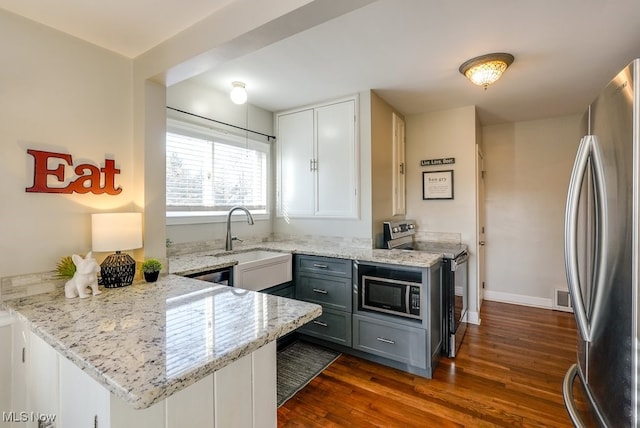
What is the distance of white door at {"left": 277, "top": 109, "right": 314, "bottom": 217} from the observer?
3303mm

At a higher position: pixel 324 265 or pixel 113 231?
pixel 113 231

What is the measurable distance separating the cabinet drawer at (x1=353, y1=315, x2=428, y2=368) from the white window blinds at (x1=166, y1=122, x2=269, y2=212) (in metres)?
1.72

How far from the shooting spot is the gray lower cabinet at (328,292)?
2.60 metres

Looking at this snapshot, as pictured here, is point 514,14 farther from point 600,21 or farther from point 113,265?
point 113,265

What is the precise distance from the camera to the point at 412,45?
2078 mm

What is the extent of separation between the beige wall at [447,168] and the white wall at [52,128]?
9.96 ft

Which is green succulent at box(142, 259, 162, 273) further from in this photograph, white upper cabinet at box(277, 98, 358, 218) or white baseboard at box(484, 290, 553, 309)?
white baseboard at box(484, 290, 553, 309)

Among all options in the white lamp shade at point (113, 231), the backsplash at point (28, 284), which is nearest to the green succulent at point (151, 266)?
the white lamp shade at point (113, 231)

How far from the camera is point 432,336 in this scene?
7.55ft

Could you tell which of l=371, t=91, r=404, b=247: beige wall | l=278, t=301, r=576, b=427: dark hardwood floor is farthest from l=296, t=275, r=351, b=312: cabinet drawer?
l=371, t=91, r=404, b=247: beige wall

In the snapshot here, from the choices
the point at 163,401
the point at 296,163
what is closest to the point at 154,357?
the point at 163,401

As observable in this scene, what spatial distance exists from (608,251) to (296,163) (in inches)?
110

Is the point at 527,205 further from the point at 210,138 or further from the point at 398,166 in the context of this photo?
the point at 210,138

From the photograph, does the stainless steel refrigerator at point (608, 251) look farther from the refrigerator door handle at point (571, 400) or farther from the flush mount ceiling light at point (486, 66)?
the flush mount ceiling light at point (486, 66)
